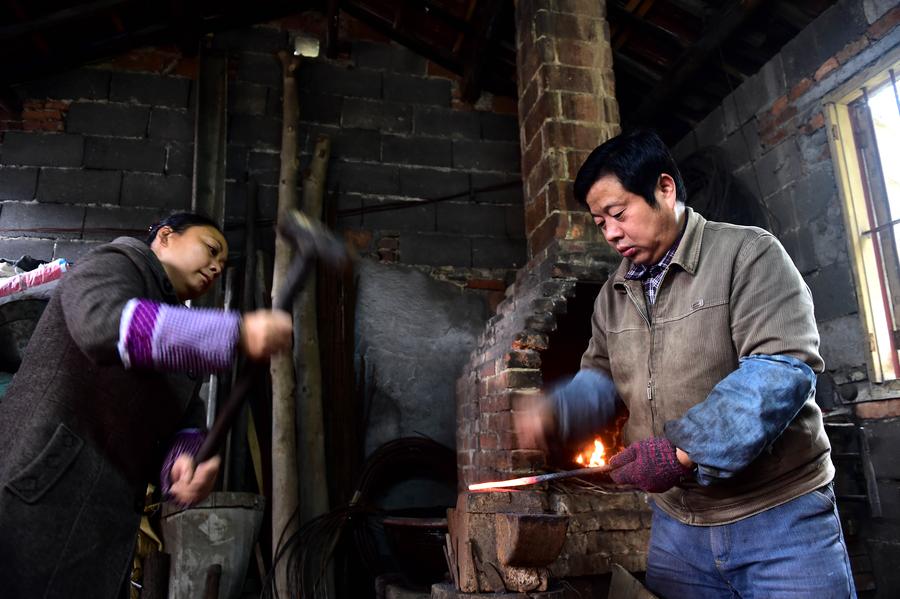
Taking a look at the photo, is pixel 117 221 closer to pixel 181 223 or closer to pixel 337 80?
pixel 337 80

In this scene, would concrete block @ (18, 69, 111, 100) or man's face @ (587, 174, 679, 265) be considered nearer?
man's face @ (587, 174, 679, 265)

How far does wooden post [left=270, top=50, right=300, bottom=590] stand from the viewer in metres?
3.82

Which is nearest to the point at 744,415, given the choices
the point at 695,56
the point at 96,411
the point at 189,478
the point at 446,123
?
the point at 189,478

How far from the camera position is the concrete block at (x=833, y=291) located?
3598 mm

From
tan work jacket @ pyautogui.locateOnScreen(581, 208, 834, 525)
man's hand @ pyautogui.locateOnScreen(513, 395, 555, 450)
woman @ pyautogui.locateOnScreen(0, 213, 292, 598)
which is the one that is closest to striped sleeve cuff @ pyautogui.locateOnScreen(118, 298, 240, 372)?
woman @ pyautogui.locateOnScreen(0, 213, 292, 598)

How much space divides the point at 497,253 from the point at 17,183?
11.9 ft

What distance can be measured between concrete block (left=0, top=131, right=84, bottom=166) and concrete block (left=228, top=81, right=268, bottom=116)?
3.77 feet

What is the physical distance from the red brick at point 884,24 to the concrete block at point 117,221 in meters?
4.67

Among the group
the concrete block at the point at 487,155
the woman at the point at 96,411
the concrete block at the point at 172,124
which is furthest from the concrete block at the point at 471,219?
the woman at the point at 96,411

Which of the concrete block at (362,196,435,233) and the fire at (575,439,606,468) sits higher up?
the concrete block at (362,196,435,233)

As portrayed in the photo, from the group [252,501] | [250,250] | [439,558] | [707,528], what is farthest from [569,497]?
[250,250]

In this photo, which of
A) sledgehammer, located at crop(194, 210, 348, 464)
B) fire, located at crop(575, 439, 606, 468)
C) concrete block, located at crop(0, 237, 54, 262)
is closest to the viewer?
sledgehammer, located at crop(194, 210, 348, 464)

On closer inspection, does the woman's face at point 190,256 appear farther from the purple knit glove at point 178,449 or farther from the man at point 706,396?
the man at point 706,396

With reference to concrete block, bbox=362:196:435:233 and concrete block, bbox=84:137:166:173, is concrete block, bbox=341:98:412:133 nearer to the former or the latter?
concrete block, bbox=362:196:435:233
